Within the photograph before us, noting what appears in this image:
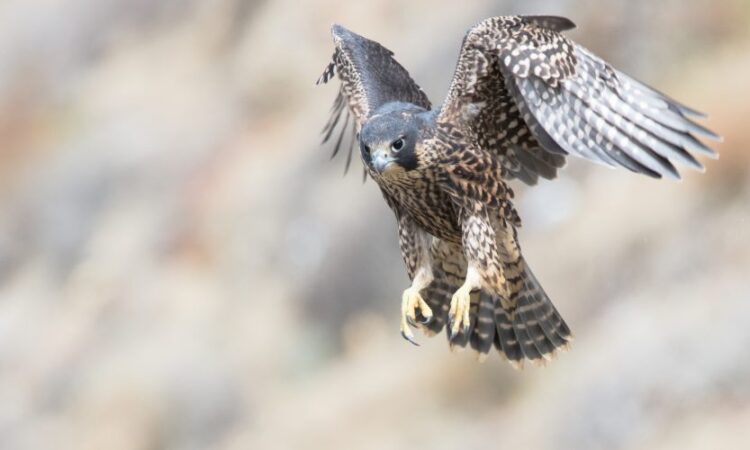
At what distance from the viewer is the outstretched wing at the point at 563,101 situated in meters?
6.56

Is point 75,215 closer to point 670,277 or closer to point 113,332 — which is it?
point 113,332

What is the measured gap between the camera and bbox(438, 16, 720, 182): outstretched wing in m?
6.56

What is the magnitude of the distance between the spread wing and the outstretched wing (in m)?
0.58

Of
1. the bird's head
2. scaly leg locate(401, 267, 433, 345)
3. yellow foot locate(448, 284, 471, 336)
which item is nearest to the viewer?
the bird's head

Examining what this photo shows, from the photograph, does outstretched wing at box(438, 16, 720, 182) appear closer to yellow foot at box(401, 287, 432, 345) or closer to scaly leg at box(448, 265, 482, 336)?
scaly leg at box(448, 265, 482, 336)

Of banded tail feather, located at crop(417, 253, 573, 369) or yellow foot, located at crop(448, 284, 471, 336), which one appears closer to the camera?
yellow foot, located at crop(448, 284, 471, 336)

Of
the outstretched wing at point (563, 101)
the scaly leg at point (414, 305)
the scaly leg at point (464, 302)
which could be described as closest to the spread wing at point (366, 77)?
the outstretched wing at point (563, 101)

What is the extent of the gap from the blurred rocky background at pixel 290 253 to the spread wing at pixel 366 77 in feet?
18.5

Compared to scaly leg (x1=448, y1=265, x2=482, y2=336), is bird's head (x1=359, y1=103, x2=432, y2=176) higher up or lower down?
higher up

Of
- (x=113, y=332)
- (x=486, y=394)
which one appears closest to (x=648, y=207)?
(x=486, y=394)

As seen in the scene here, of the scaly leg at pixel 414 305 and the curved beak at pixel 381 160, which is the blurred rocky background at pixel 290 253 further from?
the curved beak at pixel 381 160

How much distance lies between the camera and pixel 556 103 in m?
6.83

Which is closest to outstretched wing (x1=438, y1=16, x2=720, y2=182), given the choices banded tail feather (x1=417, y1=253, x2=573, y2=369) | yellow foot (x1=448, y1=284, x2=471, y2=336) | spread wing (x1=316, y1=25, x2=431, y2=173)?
spread wing (x1=316, y1=25, x2=431, y2=173)

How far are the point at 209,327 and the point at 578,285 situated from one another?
4.96m
